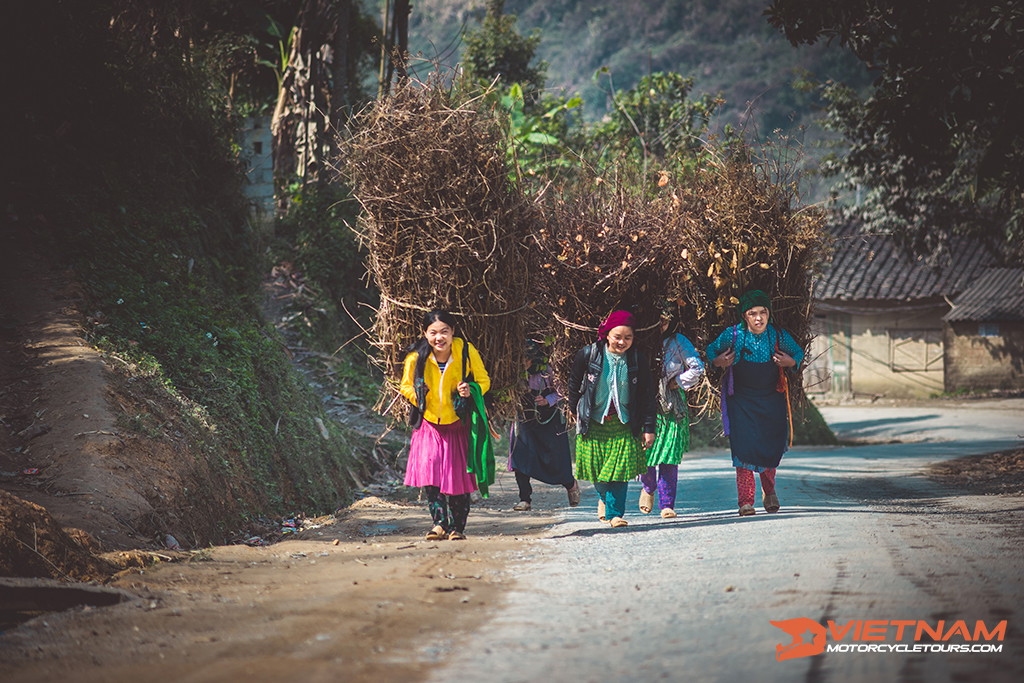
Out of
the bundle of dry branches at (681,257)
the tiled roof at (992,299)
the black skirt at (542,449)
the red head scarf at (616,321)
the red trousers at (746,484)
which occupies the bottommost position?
the red trousers at (746,484)

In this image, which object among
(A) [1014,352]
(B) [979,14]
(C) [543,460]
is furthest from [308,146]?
(A) [1014,352]

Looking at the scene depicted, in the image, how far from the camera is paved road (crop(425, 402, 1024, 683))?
347cm

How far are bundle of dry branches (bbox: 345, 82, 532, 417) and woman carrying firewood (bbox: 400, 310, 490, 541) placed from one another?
0.23m

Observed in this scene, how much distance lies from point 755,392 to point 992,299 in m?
21.0

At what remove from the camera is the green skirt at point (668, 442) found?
24.0 feet

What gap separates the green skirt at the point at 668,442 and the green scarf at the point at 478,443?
143 centimetres

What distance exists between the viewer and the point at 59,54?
9.18 metres

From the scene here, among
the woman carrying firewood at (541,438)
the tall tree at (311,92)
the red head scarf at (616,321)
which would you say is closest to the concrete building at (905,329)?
the tall tree at (311,92)

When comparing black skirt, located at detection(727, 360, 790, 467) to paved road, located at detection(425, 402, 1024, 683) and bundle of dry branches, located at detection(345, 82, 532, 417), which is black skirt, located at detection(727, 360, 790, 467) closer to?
paved road, located at detection(425, 402, 1024, 683)

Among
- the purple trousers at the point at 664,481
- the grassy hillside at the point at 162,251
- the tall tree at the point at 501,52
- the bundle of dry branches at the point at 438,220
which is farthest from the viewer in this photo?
the tall tree at the point at 501,52

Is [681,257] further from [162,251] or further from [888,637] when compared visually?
[162,251]

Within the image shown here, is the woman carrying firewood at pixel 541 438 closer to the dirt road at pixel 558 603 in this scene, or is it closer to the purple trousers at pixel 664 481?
the purple trousers at pixel 664 481

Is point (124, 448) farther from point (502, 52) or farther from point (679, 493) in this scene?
point (502, 52)

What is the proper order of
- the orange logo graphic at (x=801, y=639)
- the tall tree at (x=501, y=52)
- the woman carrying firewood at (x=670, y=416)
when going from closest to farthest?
the orange logo graphic at (x=801, y=639), the woman carrying firewood at (x=670, y=416), the tall tree at (x=501, y=52)
